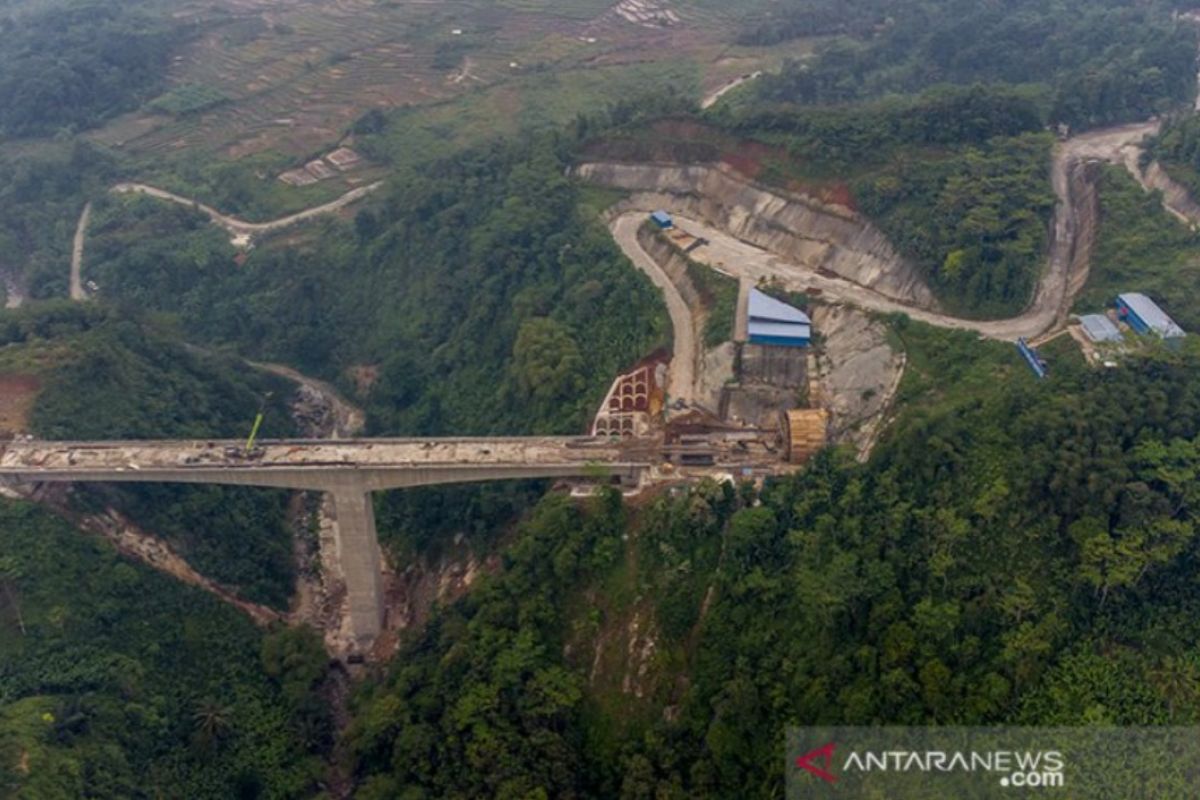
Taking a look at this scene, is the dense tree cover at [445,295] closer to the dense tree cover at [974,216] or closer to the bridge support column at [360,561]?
the bridge support column at [360,561]

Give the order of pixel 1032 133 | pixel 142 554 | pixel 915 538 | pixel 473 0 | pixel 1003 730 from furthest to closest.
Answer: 1. pixel 473 0
2. pixel 1032 133
3. pixel 142 554
4. pixel 915 538
5. pixel 1003 730

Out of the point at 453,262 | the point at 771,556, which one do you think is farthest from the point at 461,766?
the point at 453,262

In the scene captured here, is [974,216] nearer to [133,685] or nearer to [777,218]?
[777,218]

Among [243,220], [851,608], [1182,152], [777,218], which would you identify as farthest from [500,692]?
[243,220]

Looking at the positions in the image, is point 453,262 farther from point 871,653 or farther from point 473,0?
point 473,0

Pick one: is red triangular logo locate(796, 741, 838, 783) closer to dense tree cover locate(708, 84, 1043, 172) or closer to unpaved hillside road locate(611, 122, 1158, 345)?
unpaved hillside road locate(611, 122, 1158, 345)

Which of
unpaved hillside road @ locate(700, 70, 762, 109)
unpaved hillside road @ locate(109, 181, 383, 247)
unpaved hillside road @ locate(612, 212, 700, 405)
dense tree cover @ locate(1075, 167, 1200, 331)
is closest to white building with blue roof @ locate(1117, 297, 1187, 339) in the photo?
dense tree cover @ locate(1075, 167, 1200, 331)

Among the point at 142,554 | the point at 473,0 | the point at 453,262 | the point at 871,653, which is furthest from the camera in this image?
the point at 473,0
